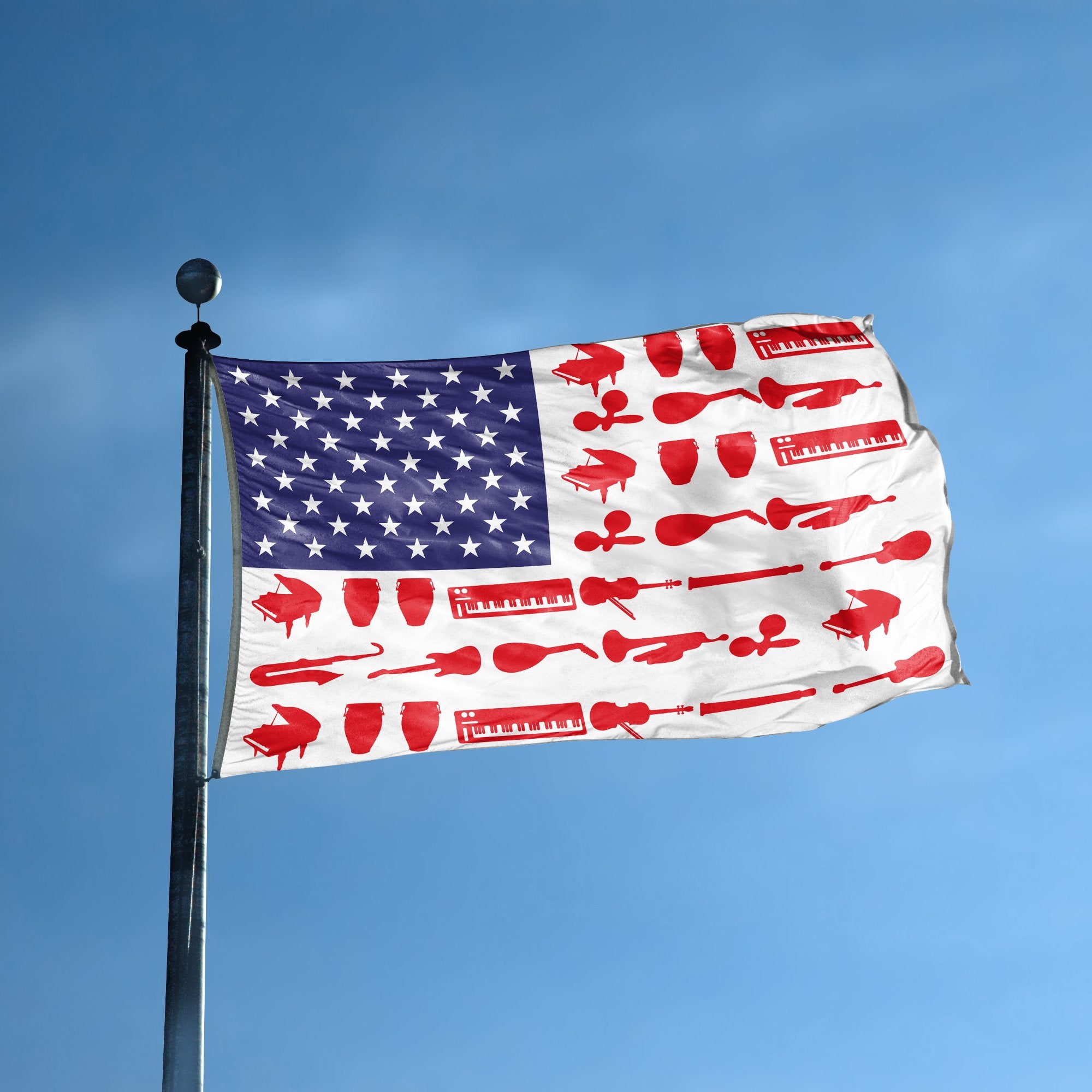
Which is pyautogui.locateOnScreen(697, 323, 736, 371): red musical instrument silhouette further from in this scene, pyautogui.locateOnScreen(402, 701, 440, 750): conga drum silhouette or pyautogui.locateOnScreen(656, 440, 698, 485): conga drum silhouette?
pyautogui.locateOnScreen(402, 701, 440, 750): conga drum silhouette

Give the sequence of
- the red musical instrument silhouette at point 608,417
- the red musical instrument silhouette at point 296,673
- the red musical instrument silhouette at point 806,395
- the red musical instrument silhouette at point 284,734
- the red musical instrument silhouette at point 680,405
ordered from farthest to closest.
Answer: the red musical instrument silhouette at point 806,395 < the red musical instrument silhouette at point 680,405 < the red musical instrument silhouette at point 608,417 < the red musical instrument silhouette at point 296,673 < the red musical instrument silhouette at point 284,734

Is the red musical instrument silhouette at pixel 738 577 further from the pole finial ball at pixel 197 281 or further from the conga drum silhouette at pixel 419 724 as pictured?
the pole finial ball at pixel 197 281

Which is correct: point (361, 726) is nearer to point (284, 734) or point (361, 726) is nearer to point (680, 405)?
point (284, 734)

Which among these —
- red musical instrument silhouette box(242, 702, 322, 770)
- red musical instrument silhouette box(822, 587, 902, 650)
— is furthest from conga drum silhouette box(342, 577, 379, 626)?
red musical instrument silhouette box(822, 587, 902, 650)

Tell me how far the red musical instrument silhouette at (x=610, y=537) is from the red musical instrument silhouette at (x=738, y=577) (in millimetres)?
666

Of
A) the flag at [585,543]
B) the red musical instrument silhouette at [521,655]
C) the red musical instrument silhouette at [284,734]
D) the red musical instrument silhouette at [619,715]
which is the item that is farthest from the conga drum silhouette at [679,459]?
the red musical instrument silhouette at [284,734]

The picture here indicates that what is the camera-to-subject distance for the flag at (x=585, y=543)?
12.8 m

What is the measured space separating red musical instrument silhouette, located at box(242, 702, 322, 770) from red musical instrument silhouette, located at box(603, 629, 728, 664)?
297 centimetres

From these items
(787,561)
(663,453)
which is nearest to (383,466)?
(663,453)

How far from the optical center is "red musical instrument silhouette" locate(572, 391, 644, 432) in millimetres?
14688

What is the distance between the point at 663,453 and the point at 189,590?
539 centimetres

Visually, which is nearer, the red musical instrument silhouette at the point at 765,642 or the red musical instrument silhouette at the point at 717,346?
the red musical instrument silhouette at the point at 765,642

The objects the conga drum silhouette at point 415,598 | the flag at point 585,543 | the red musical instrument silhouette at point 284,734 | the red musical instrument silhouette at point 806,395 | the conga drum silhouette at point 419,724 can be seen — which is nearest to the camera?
the red musical instrument silhouette at point 284,734

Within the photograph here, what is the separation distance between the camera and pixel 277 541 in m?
12.9
